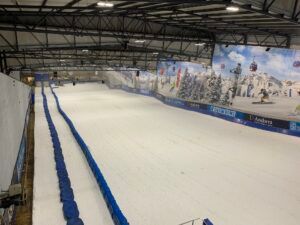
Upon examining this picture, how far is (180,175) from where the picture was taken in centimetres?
891

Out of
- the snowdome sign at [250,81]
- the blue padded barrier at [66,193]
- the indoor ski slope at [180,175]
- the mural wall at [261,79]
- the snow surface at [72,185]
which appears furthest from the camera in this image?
the snowdome sign at [250,81]

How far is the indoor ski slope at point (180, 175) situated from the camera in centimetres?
662

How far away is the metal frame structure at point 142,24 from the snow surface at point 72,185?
19.8 ft

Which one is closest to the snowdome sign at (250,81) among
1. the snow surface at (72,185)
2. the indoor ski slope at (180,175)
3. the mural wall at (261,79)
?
the mural wall at (261,79)

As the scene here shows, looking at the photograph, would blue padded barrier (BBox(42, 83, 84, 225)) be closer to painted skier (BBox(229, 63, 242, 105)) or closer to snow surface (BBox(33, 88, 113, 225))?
→ snow surface (BBox(33, 88, 113, 225))

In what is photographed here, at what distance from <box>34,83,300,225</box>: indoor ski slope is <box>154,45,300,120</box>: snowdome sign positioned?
2286mm

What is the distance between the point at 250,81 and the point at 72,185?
14.7 m

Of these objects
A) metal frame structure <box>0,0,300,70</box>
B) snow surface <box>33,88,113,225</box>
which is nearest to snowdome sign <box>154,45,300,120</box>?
metal frame structure <box>0,0,300,70</box>

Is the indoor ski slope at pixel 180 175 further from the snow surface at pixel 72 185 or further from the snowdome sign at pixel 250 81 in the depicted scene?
the snowdome sign at pixel 250 81

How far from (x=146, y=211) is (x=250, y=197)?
3.16 meters

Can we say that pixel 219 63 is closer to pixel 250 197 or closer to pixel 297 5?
pixel 297 5

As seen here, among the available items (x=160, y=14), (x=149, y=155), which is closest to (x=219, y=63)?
(x=160, y=14)

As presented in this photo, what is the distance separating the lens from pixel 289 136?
1448 centimetres

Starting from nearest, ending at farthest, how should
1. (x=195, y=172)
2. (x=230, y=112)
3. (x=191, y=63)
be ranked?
(x=195, y=172), (x=230, y=112), (x=191, y=63)
